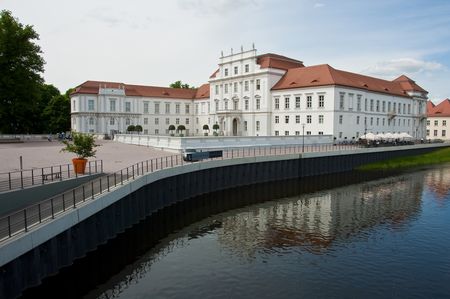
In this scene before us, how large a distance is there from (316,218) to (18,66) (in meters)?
49.2

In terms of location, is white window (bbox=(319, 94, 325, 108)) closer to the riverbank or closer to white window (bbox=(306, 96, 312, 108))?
white window (bbox=(306, 96, 312, 108))

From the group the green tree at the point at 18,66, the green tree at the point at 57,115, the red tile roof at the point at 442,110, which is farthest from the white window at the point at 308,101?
the red tile roof at the point at 442,110

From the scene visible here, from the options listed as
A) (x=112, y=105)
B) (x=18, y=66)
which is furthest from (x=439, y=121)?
(x=18, y=66)

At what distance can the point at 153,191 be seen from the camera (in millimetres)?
27062

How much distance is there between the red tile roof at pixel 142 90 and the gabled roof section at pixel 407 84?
162 feet

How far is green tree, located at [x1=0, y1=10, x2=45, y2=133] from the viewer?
53469 millimetres

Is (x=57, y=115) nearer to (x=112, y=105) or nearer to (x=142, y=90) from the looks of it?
(x=112, y=105)

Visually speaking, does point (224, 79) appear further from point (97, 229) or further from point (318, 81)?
point (97, 229)

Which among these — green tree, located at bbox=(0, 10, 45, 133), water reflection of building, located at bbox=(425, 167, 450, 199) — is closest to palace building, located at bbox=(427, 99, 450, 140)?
water reflection of building, located at bbox=(425, 167, 450, 199)

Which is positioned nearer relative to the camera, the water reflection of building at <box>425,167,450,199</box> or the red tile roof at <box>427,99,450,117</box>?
the water reflection of building at <box>425,167,450,199</box>

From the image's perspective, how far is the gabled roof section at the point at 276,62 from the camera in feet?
247

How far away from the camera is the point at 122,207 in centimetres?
2239

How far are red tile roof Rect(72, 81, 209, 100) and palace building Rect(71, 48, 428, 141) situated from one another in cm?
22

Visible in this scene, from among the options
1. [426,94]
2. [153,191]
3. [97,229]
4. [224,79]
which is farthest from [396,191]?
[426,94]
